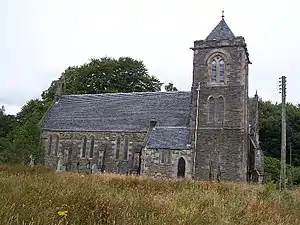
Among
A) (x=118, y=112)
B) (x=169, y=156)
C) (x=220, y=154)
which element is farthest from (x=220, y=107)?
(x=118, y=112)

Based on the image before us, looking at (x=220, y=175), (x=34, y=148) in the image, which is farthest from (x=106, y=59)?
(x=220, y=175)

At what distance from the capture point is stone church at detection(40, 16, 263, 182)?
3033 cm

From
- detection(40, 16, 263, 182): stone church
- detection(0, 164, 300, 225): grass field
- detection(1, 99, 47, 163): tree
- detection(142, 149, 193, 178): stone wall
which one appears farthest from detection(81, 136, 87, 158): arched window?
detection(0, 164, 300, 225): grass field

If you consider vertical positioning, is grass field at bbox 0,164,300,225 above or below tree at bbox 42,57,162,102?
below

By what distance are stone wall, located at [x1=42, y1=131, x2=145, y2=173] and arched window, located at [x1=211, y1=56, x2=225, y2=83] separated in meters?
8.19

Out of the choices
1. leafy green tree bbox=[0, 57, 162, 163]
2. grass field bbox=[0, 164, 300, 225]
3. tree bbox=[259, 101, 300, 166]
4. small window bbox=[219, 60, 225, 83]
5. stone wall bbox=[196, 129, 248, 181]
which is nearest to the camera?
grass field bbox=[0, 164, 300, 225]

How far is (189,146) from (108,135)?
28.7ft

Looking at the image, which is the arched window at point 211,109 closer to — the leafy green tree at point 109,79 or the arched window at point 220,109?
the arched window at point 220,109

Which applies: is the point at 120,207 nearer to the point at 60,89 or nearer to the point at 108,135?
the point at 108,135

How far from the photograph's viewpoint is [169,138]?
103ft

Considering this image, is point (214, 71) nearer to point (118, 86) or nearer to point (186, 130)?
point (186, 130)

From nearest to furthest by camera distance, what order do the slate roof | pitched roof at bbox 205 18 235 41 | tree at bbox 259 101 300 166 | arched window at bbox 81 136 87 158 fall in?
1. the slate roof
2. pitched roof at bbox 205 18 235 41
3. arched window at bbox 81 136 87 158
4. tree at bbox 259 101 300 166

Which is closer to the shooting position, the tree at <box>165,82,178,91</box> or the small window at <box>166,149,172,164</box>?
the small window at <box>166,149,172,164</box>

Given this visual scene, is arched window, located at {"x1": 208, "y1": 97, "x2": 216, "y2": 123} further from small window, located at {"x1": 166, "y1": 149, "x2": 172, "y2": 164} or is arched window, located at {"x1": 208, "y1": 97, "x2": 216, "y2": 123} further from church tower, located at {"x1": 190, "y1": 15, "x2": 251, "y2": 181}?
small window, located at {"x1": 166, "y1": 149, "x2": 172, "y2": 164}
